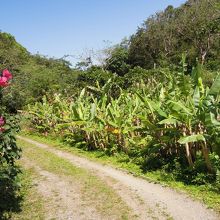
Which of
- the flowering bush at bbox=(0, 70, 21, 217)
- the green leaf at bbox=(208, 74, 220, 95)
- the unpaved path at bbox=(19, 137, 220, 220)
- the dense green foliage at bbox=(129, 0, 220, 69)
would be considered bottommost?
the unpaved path at bbox=(19, 137, 220, 220)

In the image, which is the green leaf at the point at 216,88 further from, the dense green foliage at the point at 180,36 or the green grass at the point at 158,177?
the dense green foliage at the point at 180,36

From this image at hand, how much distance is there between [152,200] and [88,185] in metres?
1.85

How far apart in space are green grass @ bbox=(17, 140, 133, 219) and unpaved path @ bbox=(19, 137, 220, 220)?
20 cm

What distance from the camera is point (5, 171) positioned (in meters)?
6.60

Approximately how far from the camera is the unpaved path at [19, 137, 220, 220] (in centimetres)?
682

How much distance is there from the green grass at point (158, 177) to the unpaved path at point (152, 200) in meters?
0.18

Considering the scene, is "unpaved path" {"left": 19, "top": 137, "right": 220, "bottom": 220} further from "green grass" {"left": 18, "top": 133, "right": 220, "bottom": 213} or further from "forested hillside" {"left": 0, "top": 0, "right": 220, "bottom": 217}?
"forested hillside" {"left": 0, "top": 0, "right": 220, "bottom": 217}

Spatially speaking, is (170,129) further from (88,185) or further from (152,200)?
(88,185)

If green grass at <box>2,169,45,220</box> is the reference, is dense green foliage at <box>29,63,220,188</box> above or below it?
above

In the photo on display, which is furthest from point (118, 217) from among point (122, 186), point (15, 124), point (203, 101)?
point (203, 101)

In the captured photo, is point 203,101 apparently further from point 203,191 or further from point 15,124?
point 15,124

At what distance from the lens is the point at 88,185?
892 centimetres

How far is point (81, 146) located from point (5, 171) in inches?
310

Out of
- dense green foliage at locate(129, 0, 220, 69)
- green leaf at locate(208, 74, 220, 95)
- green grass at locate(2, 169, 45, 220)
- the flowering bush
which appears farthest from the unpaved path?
dense green foliage at locate(129, 0, 220, 69)
